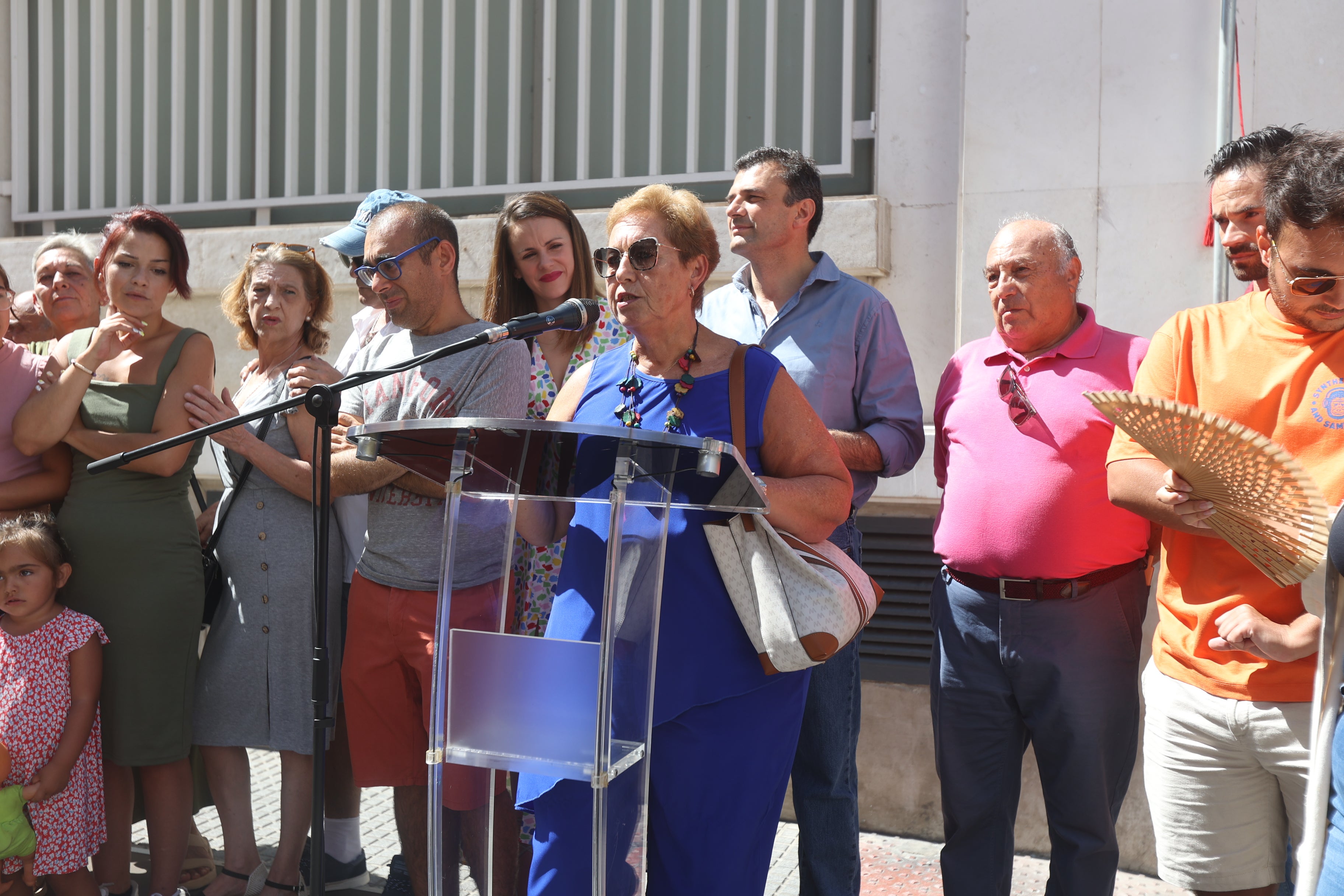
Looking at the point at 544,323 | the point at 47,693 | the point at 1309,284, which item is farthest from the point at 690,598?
the point at 47,693

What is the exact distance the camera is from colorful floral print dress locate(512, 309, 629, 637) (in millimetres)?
2271

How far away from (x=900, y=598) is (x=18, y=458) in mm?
3420

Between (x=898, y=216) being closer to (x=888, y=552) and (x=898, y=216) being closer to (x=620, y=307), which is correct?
(x=888, y=552)

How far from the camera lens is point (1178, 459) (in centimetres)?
243

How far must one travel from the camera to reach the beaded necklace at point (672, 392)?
2438mm

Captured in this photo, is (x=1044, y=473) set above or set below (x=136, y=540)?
above

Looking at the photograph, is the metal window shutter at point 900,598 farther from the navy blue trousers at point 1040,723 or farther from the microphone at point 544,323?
the microphone at point 544,323

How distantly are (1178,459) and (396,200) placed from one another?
281cm

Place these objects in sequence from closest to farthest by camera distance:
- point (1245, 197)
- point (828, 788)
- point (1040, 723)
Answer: point (1245, 197) → point (1040, 723) → point (828, 788)

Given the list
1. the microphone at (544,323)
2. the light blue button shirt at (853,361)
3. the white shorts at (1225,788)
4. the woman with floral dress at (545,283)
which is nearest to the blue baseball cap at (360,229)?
the woman with floral dress at (545,283)

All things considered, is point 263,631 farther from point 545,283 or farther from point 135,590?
point 545,283

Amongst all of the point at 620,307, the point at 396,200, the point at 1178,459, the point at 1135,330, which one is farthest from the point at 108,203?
the point at 1178,459

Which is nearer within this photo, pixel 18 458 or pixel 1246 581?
pixel 1246 581

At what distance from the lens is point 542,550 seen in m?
2.63
